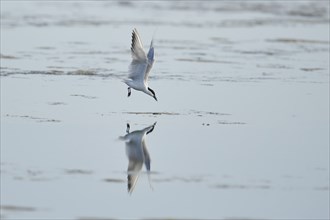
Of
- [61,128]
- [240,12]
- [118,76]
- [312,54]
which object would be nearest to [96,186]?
[61,128]

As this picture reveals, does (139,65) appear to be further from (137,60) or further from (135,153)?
(135,153)

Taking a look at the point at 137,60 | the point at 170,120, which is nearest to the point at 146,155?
the point at 170,120

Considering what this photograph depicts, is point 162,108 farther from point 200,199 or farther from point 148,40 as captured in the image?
point 148,40

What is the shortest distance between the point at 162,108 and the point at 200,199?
4803 millimetres

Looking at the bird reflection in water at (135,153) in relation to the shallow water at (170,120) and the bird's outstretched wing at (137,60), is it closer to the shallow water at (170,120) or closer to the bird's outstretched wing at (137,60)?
the shallow water at (170,120)

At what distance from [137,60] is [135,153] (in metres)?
2.40

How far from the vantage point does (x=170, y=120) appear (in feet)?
42.4

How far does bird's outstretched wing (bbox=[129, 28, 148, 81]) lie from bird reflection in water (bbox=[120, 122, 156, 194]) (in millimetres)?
885

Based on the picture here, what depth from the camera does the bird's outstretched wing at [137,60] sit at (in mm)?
12938

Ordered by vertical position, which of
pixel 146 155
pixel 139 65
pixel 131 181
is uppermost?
pixel 139 65

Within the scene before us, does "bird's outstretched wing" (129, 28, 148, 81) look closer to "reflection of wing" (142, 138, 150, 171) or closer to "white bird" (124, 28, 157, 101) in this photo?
"white bird" (124, 28, 157, 101)

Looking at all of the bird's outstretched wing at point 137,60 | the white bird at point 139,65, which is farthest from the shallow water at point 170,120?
the bird's outstretched wing at point 137,60

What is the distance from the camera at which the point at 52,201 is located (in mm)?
8797

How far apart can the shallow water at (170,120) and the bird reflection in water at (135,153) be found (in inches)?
2.8
